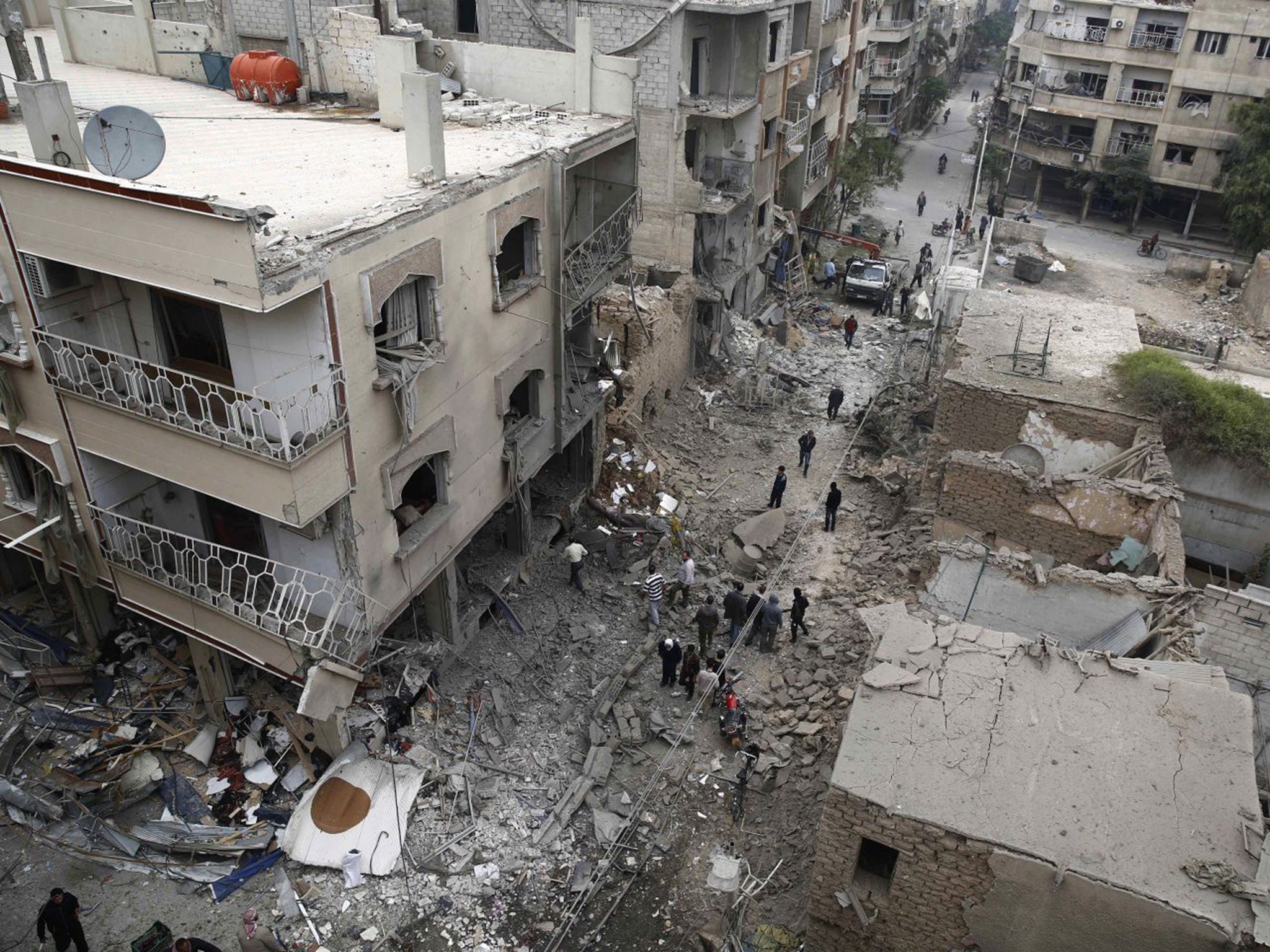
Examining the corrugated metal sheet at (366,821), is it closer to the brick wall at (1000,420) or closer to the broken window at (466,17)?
the brick wall at (1000,420)

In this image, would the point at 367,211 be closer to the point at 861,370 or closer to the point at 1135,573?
the point at 1135,573

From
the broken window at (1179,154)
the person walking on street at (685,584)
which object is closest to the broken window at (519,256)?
the person walking on street at (685,584)

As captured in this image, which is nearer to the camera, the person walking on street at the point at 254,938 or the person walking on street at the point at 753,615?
the person walking on street at the point at 254,938

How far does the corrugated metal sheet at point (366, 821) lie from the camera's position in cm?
1347

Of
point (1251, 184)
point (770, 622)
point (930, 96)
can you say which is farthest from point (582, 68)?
point (930, 96)

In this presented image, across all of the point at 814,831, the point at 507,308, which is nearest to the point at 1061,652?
the point at 814,831

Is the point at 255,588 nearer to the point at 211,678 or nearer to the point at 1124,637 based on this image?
the point at 211,678

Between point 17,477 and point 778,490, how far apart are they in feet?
52.1

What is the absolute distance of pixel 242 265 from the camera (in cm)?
1016

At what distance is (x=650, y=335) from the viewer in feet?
81.5

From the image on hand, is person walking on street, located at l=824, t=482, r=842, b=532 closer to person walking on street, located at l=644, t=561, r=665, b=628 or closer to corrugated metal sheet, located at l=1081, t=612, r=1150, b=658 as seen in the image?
person walking on street, located at l=644, t=561, r=665, b=628

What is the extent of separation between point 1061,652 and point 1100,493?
6510mm

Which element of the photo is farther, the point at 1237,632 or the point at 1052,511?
the point at 1052,511

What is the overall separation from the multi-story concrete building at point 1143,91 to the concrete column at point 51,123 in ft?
154
